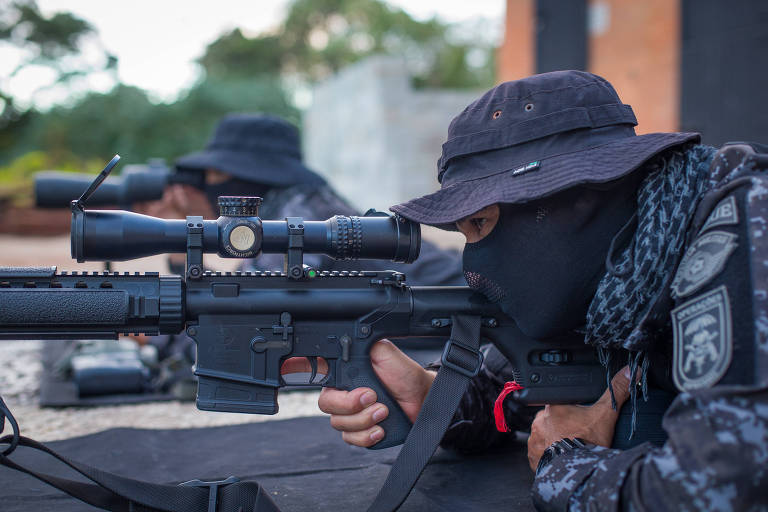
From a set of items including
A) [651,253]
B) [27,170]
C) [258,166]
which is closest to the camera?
[651,253]

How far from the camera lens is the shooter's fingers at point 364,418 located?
1.97 meters

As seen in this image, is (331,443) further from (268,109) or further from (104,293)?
(268,109)

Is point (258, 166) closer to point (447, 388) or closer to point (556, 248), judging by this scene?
point (447, 388)

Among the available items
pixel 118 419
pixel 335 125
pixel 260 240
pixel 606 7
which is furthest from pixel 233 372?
pixel 335 125

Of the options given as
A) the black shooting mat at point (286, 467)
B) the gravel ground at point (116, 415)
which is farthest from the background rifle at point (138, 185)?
the black shooting mat at point (286, 467)

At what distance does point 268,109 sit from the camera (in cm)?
2239

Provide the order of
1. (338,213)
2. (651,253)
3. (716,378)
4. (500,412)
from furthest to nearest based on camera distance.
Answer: (338,213) → (500,412) → (651,253) → (716,378)

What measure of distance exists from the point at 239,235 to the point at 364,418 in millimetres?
618

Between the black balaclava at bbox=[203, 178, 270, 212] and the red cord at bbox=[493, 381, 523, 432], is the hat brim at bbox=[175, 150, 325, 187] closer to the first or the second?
the black balaclava at bbox=[203, 178, 270, 212]

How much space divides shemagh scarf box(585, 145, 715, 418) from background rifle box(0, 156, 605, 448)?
36 centimetres

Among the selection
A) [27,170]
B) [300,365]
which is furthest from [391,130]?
[300,365]

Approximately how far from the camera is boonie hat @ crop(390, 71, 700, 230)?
163cm

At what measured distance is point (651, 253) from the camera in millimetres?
1578

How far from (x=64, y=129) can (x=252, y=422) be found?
1746cm
